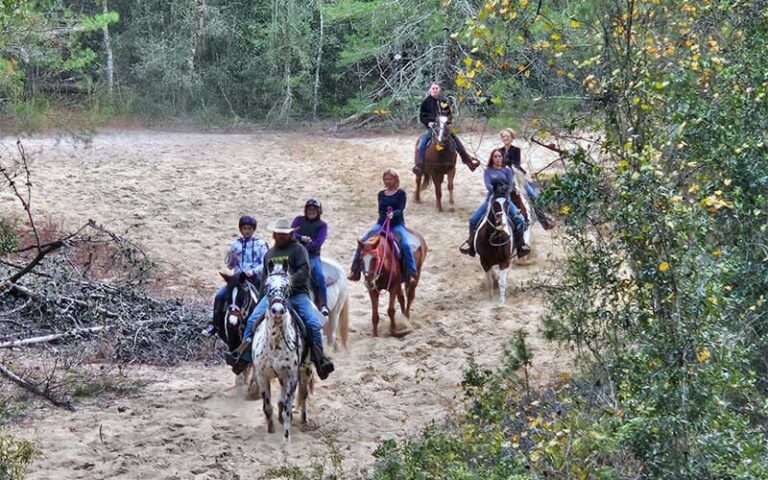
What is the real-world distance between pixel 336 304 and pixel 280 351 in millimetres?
2727

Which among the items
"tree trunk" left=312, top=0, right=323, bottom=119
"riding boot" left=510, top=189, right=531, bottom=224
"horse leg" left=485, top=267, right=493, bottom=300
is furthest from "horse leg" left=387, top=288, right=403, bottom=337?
"tree trunk" left=312, top=0, right=323, bottom=119

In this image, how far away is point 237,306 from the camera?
450 inches

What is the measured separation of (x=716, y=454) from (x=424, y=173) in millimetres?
14556

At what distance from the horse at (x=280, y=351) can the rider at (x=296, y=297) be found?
14cm

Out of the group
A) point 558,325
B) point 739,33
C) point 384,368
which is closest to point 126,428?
point 384,368

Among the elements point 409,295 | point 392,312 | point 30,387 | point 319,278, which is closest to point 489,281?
point 409,295

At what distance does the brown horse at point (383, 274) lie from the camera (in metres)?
13.7

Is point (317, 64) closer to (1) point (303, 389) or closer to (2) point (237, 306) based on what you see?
(2) point (237, 306)

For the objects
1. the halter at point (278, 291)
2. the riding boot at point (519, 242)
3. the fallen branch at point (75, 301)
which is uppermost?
→ the halter at point (278, 291)

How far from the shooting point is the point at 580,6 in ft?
29.4

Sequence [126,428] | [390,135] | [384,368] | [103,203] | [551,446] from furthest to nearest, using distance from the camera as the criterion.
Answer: [390,135], [103,203], [384,368], [126,428], [551,446]

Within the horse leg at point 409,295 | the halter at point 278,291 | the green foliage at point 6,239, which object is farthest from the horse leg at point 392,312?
the green foliage at point 6,239

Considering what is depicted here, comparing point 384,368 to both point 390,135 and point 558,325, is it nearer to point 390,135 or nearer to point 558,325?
point 558,325

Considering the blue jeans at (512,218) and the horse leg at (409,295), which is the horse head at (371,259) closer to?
the horse leg at (409,295)
